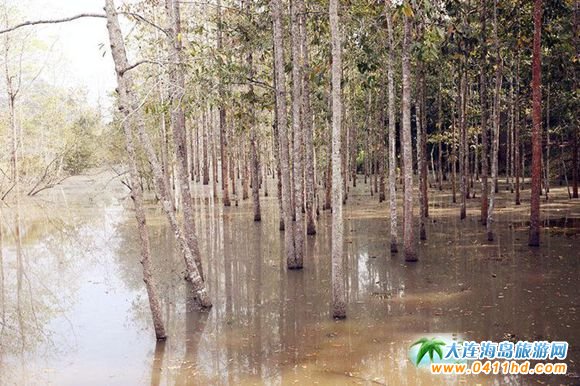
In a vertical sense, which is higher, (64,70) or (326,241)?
(64,70)

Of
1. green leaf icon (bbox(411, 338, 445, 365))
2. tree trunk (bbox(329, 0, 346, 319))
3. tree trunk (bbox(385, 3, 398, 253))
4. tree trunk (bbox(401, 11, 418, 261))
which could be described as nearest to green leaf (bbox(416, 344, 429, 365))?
green leaf icon (bbox(411, 338, 445, 365))

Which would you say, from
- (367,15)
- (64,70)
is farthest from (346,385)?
(64,70)

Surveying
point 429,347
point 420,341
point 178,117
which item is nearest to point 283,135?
point 178,117

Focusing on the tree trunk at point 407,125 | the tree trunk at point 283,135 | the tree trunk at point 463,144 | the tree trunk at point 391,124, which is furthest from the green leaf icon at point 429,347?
the tree trunk at point 463,144

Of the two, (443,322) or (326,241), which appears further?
(326,241)

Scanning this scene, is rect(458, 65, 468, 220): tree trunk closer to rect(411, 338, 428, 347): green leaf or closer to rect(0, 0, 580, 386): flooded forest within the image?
rect(0, 0, 580, 386): flooded forest

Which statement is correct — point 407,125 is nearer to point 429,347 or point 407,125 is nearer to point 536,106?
point 536,106

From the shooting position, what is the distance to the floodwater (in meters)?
7.64

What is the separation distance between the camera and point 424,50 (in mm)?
10453

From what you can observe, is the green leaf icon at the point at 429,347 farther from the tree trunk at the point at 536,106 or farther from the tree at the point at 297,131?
the tree trunk at the point at 536,106

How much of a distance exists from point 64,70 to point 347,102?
2766cm

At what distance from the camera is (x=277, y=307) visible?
10.5 meters

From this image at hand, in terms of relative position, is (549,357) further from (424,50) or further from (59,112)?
(59,112)

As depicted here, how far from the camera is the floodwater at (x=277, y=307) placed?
7645mm
